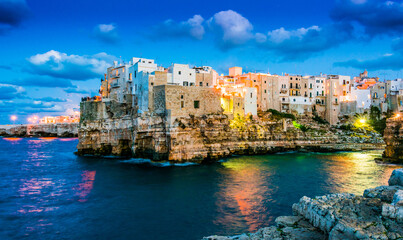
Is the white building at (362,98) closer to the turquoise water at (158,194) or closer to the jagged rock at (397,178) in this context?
the turquoise water at (158,194)

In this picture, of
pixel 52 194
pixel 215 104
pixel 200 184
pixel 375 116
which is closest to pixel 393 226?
pixel 200 184

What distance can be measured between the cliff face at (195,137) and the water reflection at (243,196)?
666cm

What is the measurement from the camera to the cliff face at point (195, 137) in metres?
38.3

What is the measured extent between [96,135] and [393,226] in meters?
45.3

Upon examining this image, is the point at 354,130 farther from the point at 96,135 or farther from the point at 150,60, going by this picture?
the point at 96,135

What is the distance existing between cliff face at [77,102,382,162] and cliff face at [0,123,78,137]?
79.8 meters

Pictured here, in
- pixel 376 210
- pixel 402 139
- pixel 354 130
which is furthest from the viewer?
pixel 354 130

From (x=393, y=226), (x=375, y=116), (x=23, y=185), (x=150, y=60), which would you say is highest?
(x=150, y=60)

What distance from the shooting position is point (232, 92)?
175ft

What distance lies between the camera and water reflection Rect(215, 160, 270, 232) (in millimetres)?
18000

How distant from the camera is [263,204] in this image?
68.9ft

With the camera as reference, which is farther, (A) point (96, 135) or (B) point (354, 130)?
(B) point (354, 130)

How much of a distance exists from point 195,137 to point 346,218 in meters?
30.2

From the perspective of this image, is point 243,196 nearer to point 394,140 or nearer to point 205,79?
point 394,140
